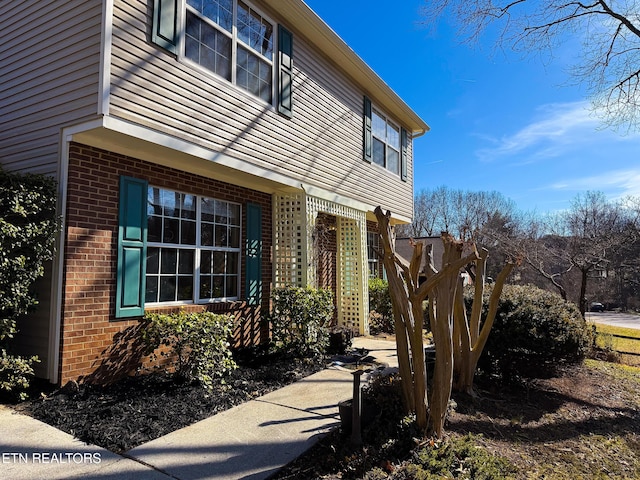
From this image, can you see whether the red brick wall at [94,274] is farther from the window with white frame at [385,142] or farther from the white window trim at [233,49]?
the window with white frame at [385,142]

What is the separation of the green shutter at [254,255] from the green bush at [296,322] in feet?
2.01

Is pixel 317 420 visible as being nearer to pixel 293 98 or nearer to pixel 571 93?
pixel 293 98

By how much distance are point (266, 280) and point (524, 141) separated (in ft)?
60.6

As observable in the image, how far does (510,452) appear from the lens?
3377 millimetres

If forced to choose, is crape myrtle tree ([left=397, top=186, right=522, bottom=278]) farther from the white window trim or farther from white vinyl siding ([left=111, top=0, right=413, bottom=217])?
the white window trim

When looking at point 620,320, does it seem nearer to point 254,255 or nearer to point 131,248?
point 254,255

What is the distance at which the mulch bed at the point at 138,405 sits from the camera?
360 cm

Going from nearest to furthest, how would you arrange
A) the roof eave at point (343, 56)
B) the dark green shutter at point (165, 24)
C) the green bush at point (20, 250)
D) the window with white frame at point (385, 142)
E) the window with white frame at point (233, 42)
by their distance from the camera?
1. the green bush at point (20, 250)
2. the dark green shutter at point (165, 24)
3. the window with white frame at point (233, 42)
4. the roof eave at point (343, 56)
5. the window with white frame at point (385, 142)

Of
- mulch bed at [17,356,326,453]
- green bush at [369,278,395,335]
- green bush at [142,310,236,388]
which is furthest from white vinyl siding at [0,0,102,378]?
green bush at [369,278,395,335]

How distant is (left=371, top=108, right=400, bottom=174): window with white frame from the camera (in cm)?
1064

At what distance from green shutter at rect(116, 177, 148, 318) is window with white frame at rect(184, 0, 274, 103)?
1953 mm

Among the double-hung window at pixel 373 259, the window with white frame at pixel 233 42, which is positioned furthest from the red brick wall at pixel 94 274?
the double-hung window at pixel 373 259

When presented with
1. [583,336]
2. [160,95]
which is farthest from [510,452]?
[160,95]

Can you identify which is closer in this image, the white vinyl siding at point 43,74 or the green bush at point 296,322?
the white vinyl siding at point 43,74
